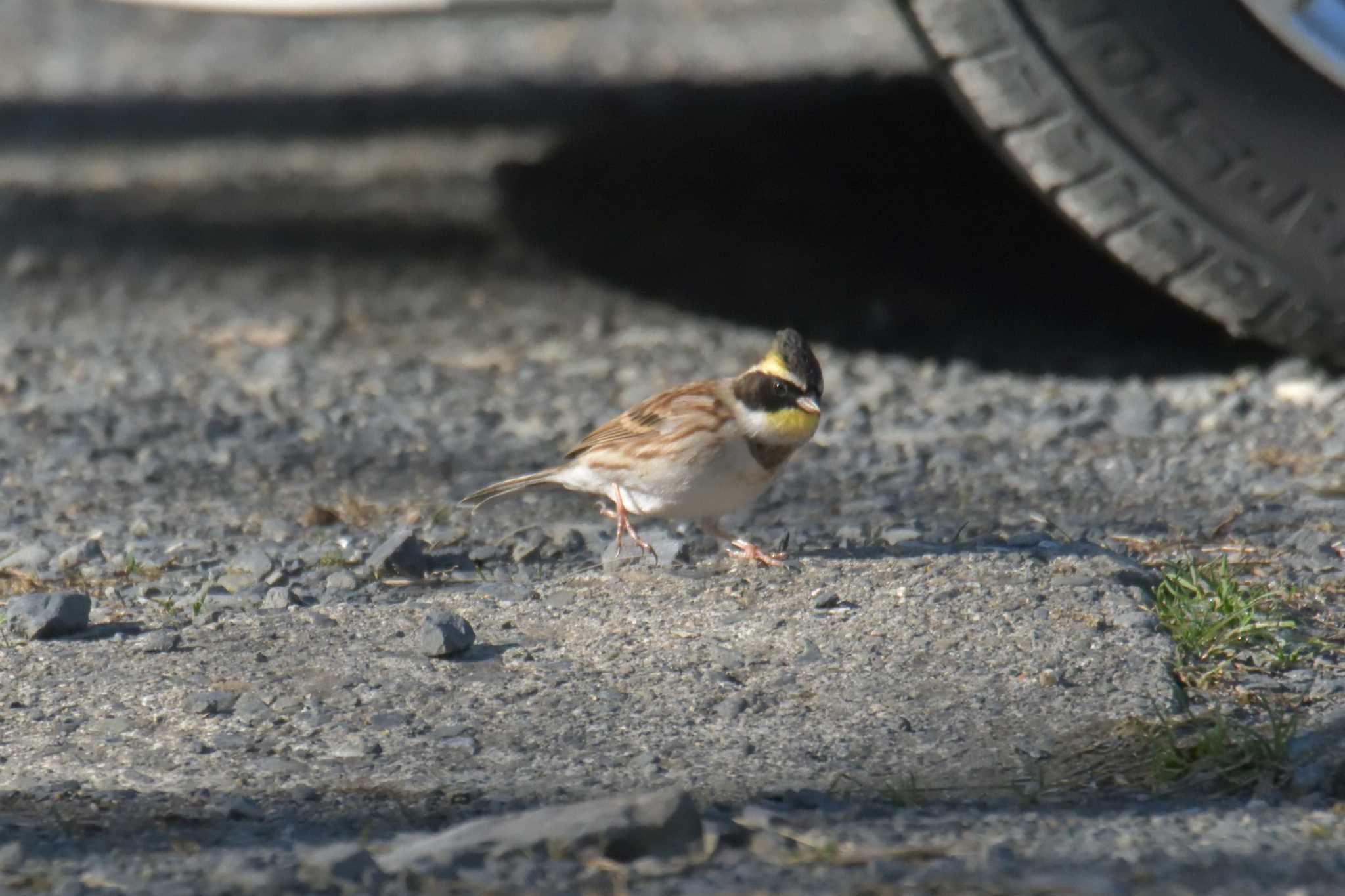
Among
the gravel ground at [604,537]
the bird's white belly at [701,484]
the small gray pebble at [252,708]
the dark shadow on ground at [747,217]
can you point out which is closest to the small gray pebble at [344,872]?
the gravel ground at [604,537]

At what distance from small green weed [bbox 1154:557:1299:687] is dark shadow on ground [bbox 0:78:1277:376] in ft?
7.11

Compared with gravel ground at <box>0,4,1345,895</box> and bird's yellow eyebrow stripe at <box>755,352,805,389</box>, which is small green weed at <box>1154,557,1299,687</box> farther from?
bird's yellow eyebrow stripe at <box>755,352,805,389</box>

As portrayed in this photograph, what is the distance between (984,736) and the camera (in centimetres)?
312

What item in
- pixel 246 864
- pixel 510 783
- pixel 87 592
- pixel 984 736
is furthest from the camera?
pixel 87 592

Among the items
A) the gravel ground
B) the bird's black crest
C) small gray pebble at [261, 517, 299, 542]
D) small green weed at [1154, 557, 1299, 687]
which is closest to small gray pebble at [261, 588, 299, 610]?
the gravel ground

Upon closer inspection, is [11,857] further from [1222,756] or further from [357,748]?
[1222,756]

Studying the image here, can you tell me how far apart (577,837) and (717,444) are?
5.71ft

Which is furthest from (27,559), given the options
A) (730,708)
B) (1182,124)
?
(1182,124)

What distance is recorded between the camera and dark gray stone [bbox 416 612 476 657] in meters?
3.48

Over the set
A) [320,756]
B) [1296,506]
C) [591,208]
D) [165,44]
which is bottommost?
[320,756]

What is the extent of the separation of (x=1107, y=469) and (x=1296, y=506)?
561 mm

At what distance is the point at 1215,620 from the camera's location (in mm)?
3512

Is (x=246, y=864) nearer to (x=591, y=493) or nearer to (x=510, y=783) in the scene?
(x=510, y=783)

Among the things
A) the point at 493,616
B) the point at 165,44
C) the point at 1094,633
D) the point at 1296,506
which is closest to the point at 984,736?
the point at 1094,633
